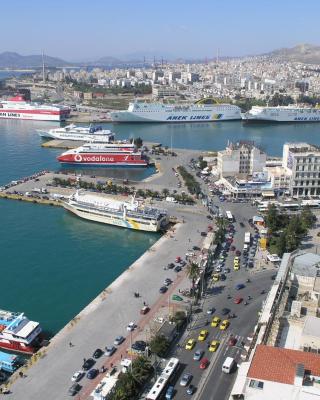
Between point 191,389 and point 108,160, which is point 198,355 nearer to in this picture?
point 191,389

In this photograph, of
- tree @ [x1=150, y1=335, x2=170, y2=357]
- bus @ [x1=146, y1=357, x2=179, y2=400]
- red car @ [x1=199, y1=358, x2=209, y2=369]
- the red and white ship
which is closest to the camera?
bus @ [x1=146, y1=357, x2=179, y2=400]

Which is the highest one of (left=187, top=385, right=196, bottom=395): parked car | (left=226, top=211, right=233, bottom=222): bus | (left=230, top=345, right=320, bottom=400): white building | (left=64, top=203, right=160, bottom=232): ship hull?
(left=230, top=345, right=320, bottom=400): white building

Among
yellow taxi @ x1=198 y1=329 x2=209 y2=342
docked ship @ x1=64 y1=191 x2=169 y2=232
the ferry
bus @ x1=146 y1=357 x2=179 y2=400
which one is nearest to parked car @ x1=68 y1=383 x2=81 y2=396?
bus @ x1=146 y1=357 x2=179 y2=400

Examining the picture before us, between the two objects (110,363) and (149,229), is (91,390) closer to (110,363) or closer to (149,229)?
(110,363)

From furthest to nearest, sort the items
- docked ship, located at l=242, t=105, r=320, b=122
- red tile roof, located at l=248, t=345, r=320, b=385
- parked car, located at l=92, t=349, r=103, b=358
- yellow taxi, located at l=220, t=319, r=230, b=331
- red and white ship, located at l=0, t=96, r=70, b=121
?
docked ship, located at l=242, t=105, r=320, b=122, red and white ship, located at l=0, t=96, r=70, b=121, yellow taxi, located at l=220, t=319, r=230, b=331, parked car, located at l=92, t=349, r=103, b=358, red tile roof, located at l=248, t=345, r=320, b=385

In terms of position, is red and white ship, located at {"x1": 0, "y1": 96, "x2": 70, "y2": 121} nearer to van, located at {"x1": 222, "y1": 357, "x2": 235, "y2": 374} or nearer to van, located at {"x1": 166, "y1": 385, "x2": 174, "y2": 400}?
van, located at {"x1": 222, "y1": 357, "x2": 235, "y2": 374}

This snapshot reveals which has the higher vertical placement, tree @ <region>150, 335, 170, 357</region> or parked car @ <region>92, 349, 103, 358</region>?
tree @ <region>150, 335, 170, 357</region>

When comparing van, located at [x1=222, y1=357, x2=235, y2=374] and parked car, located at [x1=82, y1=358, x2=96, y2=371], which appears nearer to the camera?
van, located at [x1=222, y1=357, x2=235, y2=374]

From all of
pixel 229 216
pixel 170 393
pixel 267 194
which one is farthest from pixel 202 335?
pixel 267 194
